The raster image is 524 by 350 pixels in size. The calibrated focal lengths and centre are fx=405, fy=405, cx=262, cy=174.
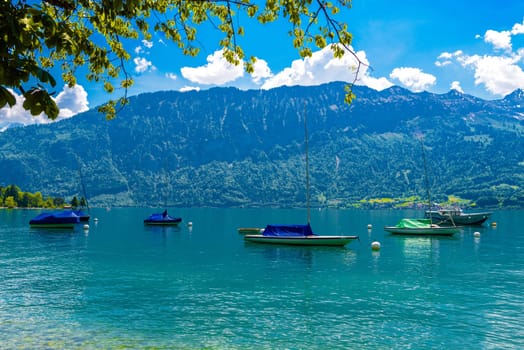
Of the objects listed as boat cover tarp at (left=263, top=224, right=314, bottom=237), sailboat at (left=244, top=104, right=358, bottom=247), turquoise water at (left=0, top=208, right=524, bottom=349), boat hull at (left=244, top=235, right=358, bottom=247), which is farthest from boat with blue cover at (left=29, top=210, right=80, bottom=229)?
boat hull at (left=244, top=235, right=358, bottom=247)

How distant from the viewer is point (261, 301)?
3100cm

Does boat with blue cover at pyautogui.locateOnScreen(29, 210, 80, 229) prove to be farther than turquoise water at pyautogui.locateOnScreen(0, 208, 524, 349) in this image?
Yes

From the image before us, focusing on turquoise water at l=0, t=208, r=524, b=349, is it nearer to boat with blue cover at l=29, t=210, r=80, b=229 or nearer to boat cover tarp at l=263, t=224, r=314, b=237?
boat cover tarp at l=263, t=224, r=314, b=237

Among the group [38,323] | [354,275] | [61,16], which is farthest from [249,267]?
[61,16]

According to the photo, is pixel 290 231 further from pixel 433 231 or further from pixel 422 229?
pixel 433 231

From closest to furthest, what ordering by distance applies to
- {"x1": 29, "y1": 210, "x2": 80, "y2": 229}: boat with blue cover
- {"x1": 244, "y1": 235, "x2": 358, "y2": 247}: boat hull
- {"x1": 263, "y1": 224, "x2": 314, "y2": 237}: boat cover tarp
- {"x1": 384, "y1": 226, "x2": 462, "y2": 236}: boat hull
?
1. {"x1": 244, "y1": 235, "x2": 358, "y2": 247}: boat hull
2. {"x1": 263, "y1": 224, "x2": 314, "y2": 237}: boat cover tarp
3. {"x1": 384, "y1": 226, "x2": 462, "y2": 236}: boat hull
4. {"x1": 29, "y1": 210, "x2": 80, "y2": 229}: boat with blue cover

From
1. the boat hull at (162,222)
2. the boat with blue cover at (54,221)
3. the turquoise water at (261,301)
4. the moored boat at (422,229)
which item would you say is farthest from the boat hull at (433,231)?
the boat with blue cover at (54,221)

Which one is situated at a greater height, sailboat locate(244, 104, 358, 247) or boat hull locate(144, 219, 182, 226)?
sailboat locate(244, 104, 358, 247)

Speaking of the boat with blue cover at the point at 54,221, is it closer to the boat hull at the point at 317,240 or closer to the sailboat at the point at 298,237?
the sailboat at the point at 298,237

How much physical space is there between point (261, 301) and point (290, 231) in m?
39.6

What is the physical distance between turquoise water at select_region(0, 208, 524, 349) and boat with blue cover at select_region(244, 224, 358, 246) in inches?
310

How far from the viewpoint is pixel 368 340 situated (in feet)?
72.2

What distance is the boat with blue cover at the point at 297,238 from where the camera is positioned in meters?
67.4

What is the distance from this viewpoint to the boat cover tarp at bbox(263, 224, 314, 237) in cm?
6931
